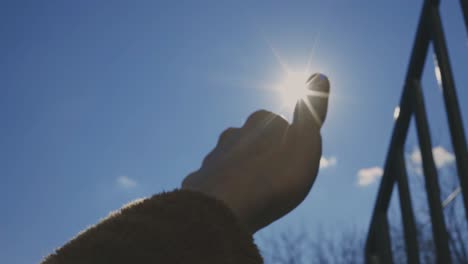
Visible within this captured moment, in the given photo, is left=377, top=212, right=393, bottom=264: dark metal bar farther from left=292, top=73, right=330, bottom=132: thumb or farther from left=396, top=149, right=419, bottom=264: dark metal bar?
left=292, top=73, right=330, bottom=132: thumb

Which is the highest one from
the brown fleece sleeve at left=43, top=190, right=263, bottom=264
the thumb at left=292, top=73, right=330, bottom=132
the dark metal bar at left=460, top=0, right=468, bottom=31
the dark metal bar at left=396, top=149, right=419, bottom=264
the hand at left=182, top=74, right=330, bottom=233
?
the dark metal bar at left=460, top=0, right=468, bottom=31

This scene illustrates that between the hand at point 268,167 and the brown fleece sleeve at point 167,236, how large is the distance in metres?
0.12

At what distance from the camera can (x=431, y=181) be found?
1.99 meters

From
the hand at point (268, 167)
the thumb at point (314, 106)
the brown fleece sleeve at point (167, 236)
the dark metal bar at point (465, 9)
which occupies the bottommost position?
the brown fleece sleeve at point (167, 236)

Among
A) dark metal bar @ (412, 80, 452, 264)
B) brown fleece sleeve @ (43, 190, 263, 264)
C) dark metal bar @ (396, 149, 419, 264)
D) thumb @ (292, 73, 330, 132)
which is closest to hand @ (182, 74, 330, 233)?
thumb @ (292, 73, 330, 132)

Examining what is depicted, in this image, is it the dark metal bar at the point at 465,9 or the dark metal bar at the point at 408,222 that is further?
the dark metal bar at the point at 408,222

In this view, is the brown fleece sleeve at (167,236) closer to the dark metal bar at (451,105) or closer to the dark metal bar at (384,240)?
the dark metal bar at (451,105)

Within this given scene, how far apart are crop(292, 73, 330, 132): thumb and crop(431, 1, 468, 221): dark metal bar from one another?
1.14 metres

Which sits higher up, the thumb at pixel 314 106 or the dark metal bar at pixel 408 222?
the dark metal bar at pixel 408 222

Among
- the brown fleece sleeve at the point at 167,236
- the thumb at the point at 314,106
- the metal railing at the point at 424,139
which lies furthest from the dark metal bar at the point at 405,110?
the brown fleece sleeve at the point at 167,236

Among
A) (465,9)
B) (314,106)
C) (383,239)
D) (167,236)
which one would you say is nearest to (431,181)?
(465,9)

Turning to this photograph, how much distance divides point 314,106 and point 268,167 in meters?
0.10

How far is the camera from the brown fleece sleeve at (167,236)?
1.26 feet

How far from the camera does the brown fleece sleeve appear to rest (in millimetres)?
384
